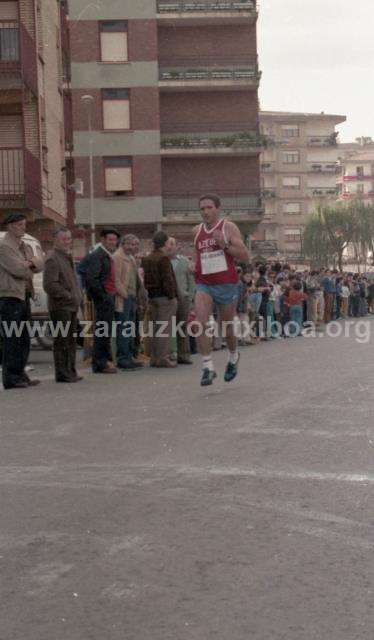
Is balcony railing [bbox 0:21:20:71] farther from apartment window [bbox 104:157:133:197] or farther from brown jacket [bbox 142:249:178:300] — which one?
apartment window [bbox 104:157:133:197]

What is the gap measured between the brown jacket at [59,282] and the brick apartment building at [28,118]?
58.4 feet

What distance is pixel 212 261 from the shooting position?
10812mm

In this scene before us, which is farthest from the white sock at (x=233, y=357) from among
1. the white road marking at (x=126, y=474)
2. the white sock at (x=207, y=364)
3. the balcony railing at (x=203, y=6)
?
the balcony railing at (x=203, y=6)

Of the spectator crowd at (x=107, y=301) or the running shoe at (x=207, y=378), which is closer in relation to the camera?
the running shoe at (x=207, y=378)

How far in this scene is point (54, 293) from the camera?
1192 cm

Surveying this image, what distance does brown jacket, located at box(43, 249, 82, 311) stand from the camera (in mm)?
11914

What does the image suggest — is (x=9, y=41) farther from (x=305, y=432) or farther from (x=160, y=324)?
(x=305, y=432)

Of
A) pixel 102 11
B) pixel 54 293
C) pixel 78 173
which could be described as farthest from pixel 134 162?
pixel 54 293

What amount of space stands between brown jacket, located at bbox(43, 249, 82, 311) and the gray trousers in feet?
7.12

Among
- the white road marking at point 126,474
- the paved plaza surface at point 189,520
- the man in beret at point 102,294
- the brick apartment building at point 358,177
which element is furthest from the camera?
the brick apartment building at point 358,177

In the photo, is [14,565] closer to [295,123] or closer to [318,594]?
[318,594]

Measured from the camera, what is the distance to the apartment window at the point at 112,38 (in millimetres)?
48841

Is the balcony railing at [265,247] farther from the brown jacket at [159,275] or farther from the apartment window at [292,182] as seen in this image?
the brown jacket at [159,275]

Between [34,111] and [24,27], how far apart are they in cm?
A: 230
